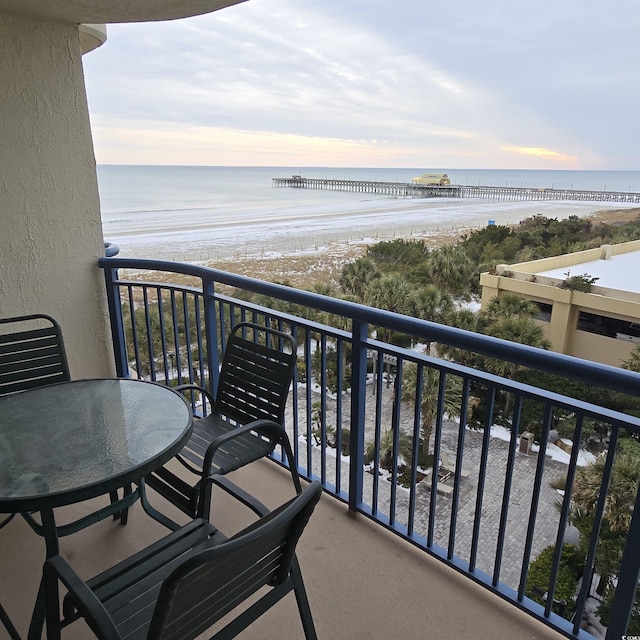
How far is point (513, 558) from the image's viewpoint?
11.3 metres

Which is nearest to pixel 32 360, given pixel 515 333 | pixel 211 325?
pixel 211 325

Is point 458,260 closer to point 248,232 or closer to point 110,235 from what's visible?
point 248,232

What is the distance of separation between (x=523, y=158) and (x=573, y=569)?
55.1 meters

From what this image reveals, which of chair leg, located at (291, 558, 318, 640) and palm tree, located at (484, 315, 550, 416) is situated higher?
chair leg, located at (291, 558, 318, 640)

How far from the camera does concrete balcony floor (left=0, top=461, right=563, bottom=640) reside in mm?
1676

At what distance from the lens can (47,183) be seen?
295cm

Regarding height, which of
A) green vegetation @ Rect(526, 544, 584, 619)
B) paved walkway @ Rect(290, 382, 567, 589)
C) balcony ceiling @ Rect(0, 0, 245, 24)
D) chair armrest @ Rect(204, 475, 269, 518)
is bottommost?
paved walkway @ Rect(290, 382, 567, 589)

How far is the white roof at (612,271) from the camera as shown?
24.4 metres

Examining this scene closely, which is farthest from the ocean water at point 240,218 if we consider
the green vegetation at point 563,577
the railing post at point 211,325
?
the green vegetation at point 563,577

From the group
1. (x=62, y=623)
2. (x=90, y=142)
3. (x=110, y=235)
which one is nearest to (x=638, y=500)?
(x=62, y=623)

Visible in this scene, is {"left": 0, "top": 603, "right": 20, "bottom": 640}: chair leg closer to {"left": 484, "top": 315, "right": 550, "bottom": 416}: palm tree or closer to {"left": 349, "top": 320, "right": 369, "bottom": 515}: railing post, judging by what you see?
{"left": 349, "top": 320, "right": 369, "bottom": 515}: railing post

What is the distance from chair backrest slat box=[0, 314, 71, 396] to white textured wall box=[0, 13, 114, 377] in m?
0.77

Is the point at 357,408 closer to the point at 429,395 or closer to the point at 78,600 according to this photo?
the point at 78,600

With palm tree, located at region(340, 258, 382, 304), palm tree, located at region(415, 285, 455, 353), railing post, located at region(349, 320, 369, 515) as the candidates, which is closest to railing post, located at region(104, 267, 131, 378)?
railing post, located at region(349, 320, 369, 515)
